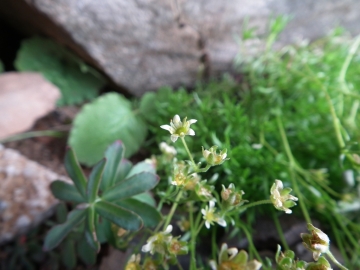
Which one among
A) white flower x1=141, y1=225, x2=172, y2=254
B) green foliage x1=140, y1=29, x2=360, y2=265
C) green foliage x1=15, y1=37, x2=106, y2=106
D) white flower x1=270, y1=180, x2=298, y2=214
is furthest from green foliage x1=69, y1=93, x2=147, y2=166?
white flower x1=270, y1=180, x2=298, y2=214

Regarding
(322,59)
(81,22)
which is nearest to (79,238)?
(81,22)

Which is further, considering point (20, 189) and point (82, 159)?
point (82, 159)

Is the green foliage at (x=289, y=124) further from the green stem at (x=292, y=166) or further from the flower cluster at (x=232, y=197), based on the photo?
the flower cluster at (x=232, y=197)

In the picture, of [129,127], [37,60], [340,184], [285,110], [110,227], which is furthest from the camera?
[37,60]

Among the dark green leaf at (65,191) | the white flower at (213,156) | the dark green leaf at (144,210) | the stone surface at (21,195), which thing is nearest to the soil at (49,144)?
the stone surface at (21,195)

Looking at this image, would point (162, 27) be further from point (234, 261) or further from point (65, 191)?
point (234, 261)

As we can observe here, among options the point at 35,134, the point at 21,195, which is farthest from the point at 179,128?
the point at 35,134

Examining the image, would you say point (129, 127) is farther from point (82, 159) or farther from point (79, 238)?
point (79, 238)
